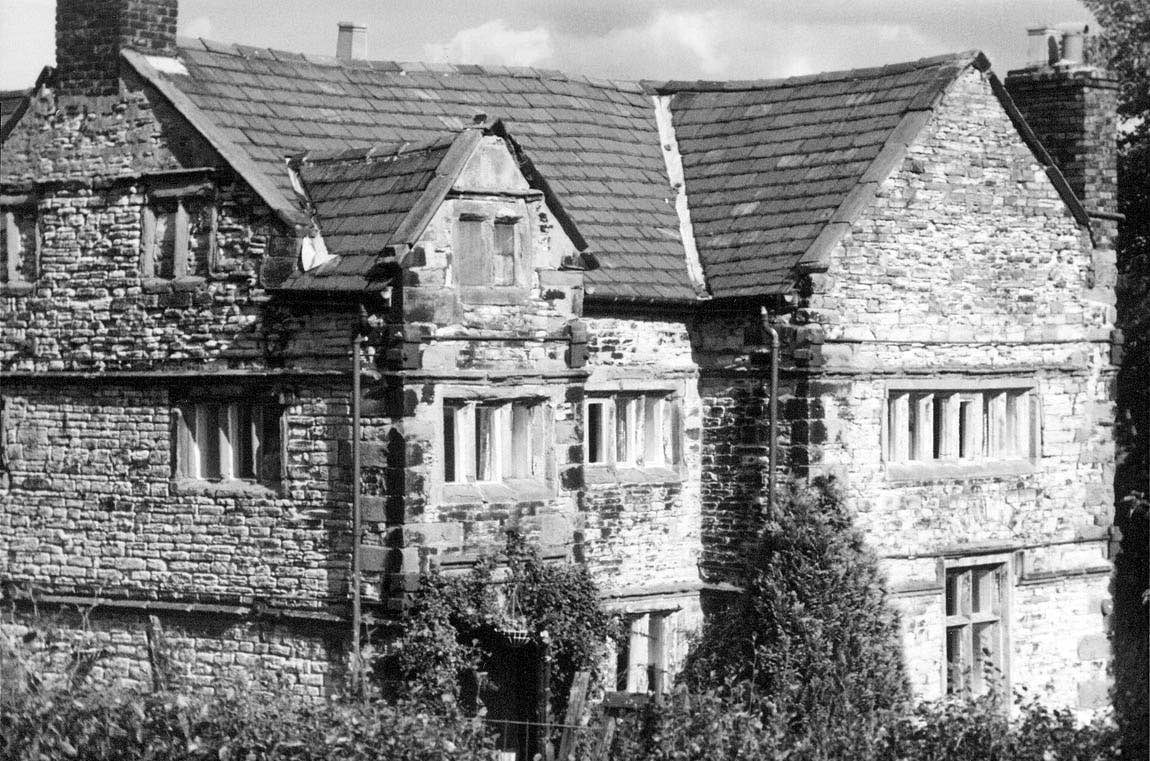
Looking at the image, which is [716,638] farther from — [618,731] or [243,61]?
[243,61]

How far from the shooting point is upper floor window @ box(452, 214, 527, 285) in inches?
991

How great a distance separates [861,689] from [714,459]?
342 cm

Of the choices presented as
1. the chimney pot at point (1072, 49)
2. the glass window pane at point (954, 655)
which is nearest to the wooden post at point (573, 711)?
the glass window pane at point (954, 655)

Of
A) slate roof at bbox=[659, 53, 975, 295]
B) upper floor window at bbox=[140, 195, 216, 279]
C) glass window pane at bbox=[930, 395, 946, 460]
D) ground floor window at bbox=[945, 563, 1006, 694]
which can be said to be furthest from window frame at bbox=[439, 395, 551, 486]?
ground floor window at bbox=[945, 563, 1006, 694]

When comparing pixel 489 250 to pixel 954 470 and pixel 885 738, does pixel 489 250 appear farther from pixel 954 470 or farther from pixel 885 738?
pixel 954 470

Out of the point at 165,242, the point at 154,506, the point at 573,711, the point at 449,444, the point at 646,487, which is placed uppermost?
the point at 165,242

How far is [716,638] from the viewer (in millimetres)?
27875

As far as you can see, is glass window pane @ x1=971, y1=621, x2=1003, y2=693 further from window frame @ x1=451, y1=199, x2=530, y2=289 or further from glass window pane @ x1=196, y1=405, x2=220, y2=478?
glass window pane @ x1=196, y1=405, x2=220, y2=478

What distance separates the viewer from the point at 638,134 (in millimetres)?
30750

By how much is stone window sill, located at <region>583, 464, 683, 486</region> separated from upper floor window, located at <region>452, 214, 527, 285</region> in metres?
2.91

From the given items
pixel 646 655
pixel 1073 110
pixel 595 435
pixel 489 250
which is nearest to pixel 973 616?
pixel 646 655

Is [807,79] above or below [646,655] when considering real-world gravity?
above

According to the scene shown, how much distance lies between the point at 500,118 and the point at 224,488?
198 inches

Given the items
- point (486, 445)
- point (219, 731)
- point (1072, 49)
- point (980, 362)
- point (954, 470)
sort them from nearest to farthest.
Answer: point (219, 731) → point (486, 445) → point (954, 470) → point (980, 362) → point (1072, 49)
